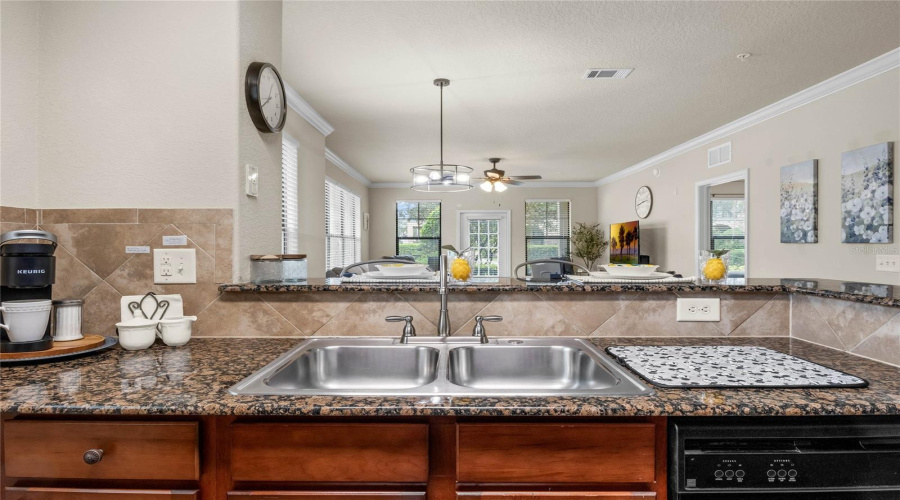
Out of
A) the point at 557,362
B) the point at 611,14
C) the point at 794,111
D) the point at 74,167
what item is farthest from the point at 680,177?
the point at 74,167

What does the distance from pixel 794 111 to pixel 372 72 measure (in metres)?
3.66

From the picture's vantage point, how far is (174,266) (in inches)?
59.9

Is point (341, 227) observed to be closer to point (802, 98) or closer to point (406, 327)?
point (406, 327)

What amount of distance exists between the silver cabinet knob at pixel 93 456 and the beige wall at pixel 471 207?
7817 mm

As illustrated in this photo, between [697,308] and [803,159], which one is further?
[803,159]

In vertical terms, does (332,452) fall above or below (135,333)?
below

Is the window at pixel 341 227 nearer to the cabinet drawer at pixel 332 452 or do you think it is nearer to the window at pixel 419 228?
the window at pixel 419 228

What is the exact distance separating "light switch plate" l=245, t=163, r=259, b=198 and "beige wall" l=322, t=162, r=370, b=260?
4070 millimetres

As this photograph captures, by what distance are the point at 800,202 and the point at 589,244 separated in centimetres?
427

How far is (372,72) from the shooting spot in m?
3.29

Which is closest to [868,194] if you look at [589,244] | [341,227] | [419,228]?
[589,244]

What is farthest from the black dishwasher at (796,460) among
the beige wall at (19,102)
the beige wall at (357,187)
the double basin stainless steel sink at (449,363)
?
the beige wall at (357,187)

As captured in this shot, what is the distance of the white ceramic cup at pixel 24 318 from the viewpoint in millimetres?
1207

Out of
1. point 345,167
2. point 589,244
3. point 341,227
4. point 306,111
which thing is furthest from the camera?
point 589,244
